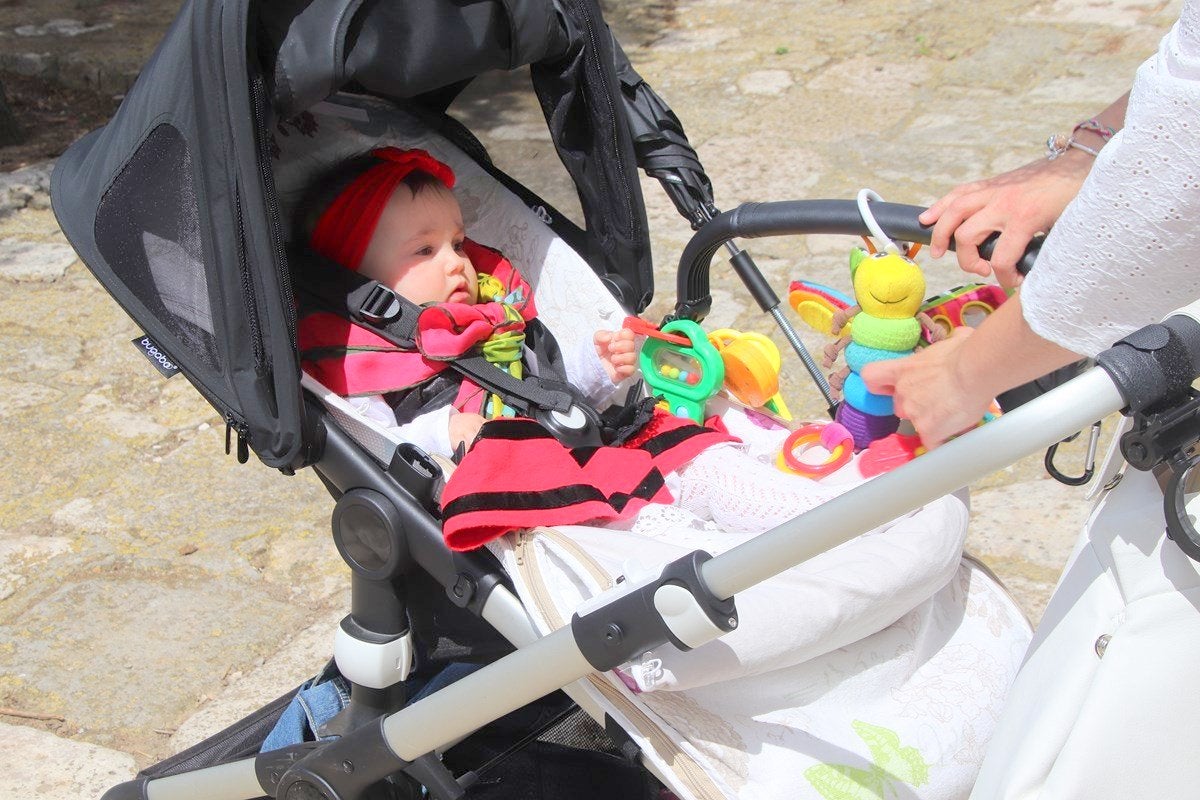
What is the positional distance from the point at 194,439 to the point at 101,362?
1.58ft

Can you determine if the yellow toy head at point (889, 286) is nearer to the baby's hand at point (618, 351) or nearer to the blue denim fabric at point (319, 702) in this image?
the baby's hand at point (618, 351)

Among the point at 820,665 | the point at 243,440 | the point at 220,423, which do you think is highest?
the point at 243,440

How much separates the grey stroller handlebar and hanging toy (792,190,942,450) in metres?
0.03

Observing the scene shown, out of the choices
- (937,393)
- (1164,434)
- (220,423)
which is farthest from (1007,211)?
(220,423)

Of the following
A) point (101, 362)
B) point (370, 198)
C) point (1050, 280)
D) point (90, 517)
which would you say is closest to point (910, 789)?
point (1050, 280)

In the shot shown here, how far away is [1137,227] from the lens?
112 centimetres

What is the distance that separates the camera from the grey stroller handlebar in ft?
5.59

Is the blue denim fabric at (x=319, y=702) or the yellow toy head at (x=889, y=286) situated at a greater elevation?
the yellow toy head at (x=889, y=286)

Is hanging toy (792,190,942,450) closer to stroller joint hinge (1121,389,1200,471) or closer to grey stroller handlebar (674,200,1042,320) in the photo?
grey stroller handlebar (674,200,1042,320)

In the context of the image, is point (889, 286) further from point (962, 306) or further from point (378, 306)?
point (378, 306)

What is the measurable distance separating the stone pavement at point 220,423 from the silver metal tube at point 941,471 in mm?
1153

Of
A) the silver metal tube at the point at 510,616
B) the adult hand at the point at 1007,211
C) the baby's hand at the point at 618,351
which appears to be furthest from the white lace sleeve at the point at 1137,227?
the baby's hand at the point at 618,351

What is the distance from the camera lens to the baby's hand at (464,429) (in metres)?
1.78

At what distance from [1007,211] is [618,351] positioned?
676 mm
